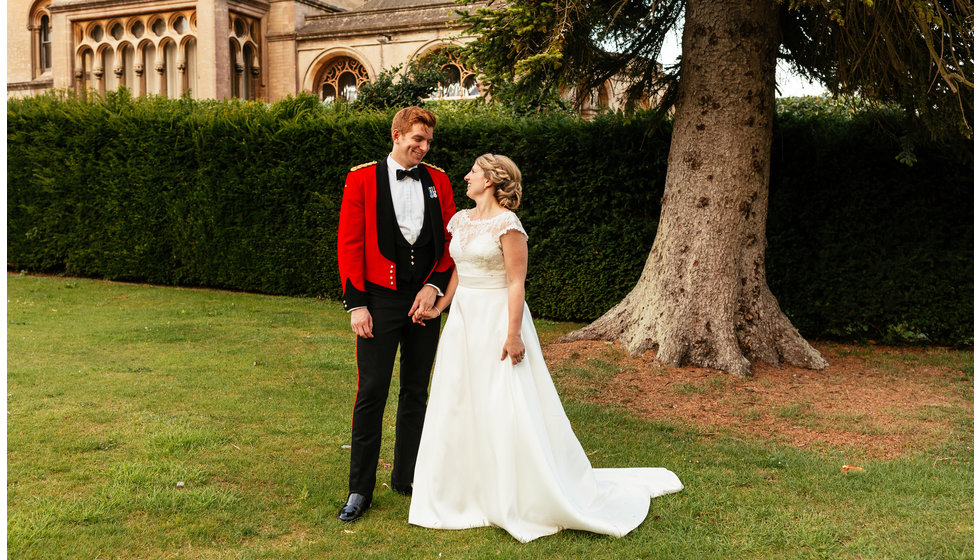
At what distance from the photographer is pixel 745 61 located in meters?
8.39

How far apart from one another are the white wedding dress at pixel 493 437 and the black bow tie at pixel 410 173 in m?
0.33

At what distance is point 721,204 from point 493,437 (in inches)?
191

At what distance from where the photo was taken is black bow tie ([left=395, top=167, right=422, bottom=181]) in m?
4.63

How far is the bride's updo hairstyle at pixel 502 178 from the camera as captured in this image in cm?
450

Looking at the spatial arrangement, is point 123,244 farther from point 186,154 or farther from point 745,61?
point 745,61

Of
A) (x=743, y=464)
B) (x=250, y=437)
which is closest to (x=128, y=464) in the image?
(x=250, y=437)

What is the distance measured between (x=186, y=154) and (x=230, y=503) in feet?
34.3

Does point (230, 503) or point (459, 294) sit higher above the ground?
point (459, 294)

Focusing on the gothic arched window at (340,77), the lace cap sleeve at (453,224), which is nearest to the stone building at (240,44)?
Answer: the gothic arched window at (340,77)

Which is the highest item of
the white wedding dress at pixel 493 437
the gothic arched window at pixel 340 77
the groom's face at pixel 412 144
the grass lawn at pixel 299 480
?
the gothic arched window at pixel 340 77

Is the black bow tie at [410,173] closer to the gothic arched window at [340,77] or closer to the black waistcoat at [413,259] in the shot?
the black waistcoat at [413,259]

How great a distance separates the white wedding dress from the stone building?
22.5m

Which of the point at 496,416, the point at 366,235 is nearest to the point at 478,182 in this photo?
the point at 366,235

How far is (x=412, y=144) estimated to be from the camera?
4551mm
